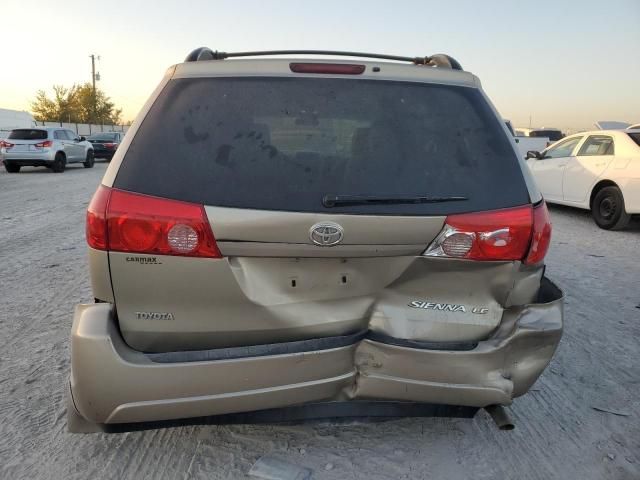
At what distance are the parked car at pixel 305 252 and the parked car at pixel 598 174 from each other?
23.9ft

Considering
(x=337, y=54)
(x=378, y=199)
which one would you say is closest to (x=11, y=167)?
(x=337, y=54)

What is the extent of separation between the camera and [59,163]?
19141 millimetres

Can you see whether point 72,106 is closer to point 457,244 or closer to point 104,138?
point 104,138

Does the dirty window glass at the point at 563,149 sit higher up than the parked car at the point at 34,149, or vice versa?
the dirty window glass at the point at 563,149

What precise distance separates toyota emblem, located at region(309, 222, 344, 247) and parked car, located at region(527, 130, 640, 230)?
789 cm

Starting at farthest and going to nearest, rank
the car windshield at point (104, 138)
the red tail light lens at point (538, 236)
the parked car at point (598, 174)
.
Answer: the car windshield at point (104, 138)
the parked car at point (598, 174)
the red tail light lens at point (538, 236)

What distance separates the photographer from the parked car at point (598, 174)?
26.7 ft

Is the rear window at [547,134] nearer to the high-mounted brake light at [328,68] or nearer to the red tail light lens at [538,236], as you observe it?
the red tail light lens at [538,236]

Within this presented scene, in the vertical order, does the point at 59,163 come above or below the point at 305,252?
below

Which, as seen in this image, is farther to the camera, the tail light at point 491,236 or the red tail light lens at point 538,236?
the red tail light lens at point 538,236

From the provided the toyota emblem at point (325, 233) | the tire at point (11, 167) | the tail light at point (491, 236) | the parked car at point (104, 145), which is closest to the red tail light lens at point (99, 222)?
the toyota emblem at point (325, 233)

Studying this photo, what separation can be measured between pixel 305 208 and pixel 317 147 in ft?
0.99

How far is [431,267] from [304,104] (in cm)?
90

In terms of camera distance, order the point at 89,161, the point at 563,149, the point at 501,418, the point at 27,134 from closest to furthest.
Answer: the point at 501,418 → the point at 563,149 → the point at 27,134 → the point at 89,161
